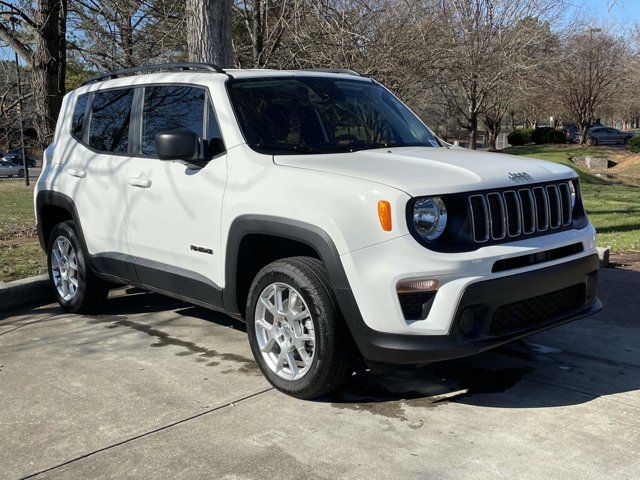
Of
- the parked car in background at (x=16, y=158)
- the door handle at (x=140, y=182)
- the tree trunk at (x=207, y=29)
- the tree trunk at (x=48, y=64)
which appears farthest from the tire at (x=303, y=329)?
the parked car in background at (x=16, y=158)

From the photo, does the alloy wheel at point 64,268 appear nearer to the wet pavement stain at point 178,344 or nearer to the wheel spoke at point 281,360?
the wet pavement stain at point 178,344

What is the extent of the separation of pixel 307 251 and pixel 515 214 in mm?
1223

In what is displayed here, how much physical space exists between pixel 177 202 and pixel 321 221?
142cm

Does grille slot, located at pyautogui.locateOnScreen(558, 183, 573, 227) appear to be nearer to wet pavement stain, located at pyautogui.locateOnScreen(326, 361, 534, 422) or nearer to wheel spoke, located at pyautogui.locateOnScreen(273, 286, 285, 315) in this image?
wet pavement stain, located at pyautogui.locateOnScreen(326, 361, 534, 422)

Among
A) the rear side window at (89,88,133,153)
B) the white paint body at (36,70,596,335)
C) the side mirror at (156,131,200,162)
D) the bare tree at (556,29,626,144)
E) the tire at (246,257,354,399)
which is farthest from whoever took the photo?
the bare tree at (556,29,626,144)

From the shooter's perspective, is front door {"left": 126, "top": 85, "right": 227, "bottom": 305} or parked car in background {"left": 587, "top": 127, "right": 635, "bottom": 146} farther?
parked car in background {"left": 587, "top": 127, "right": 635, "bottom": 146}

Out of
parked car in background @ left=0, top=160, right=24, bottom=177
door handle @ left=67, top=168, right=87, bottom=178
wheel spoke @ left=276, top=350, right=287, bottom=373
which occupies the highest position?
door handle @ left=67, top=168, right=87, bottom=178

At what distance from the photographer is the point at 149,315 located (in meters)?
6.36

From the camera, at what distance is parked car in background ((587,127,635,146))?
161ft

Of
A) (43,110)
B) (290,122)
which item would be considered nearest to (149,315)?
(290,122)

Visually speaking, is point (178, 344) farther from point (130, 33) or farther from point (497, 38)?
point (497, 38)

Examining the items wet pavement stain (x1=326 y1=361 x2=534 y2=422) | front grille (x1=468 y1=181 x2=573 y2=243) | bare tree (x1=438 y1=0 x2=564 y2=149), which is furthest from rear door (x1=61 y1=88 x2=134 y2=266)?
bare tree (x1=438 y1=0 x2=564 y2=149)

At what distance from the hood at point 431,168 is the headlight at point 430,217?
7 centimetres

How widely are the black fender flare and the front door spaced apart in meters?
0.15
